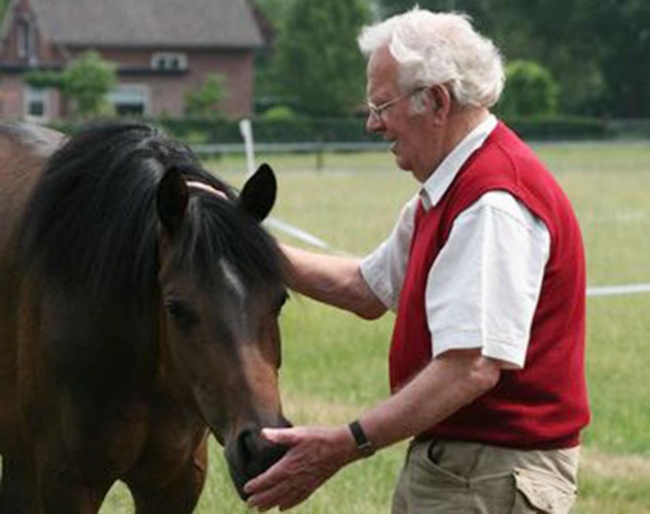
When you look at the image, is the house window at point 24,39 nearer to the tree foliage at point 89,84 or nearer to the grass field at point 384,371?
the tree foliage at point 89,84

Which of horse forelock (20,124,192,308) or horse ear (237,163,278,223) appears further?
horse forelock (20,124,192,308)

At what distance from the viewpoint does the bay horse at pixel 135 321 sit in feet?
13.2

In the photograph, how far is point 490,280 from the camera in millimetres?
3609

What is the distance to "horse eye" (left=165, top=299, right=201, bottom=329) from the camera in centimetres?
408

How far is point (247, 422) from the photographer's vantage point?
12.6ft

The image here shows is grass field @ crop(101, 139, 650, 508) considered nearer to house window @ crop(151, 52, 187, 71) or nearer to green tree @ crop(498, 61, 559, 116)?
green tree @ crop(498, 61, 559, 116)

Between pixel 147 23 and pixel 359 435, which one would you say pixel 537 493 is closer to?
pixel 359 435

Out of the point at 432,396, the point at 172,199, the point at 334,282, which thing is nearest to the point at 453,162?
the point at 432,396

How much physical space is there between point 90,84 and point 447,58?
5364cm

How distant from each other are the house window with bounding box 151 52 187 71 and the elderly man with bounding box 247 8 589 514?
217 ft

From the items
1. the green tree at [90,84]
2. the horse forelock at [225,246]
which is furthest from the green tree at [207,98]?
the horse forelock at [225,246]

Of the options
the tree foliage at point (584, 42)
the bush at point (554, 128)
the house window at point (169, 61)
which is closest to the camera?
the bush at point (554, 128)

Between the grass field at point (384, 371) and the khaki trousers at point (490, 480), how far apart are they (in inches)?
58.4

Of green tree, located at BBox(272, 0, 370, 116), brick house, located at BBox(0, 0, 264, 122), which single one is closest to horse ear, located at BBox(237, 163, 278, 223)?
green tree, located at BBox(272, 0, 370, 116)
